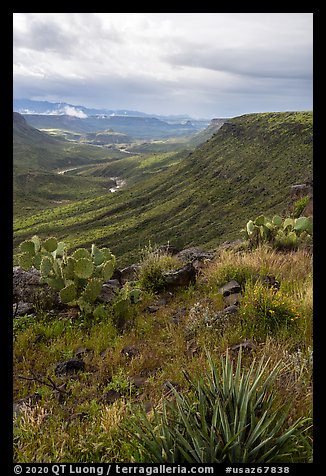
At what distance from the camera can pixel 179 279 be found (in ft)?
21.2

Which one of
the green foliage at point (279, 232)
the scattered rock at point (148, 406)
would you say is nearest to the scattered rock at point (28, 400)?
the scattered rock at point (148, 406)

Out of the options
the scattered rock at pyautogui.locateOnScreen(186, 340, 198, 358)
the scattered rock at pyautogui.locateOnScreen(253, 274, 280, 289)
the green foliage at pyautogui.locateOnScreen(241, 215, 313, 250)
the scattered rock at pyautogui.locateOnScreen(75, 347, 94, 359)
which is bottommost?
the scattered rock at pyautogui.locateOnScreen(75, 347, 94, 359)

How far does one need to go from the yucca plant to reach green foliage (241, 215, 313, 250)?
5.98m

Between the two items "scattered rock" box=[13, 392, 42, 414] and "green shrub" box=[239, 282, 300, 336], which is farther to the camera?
"green shrub" box=[239, 282, 300, 336]

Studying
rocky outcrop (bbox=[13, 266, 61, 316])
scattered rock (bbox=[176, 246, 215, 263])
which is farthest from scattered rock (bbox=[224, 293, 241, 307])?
scattered rock (bbox=[176, 246, 215, 263])

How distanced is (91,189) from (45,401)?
171653mm

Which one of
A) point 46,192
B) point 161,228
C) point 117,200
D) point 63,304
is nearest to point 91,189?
point 46,192

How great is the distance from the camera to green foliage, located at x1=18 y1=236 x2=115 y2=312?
5.50 m

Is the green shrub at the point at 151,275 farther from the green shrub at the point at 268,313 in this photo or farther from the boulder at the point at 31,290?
the green shrub at the point at 268,313

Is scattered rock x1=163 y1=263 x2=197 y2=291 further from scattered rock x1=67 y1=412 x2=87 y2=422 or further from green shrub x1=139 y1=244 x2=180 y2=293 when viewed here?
scattered rock x1=67 y1=412 x2=87 y2=422

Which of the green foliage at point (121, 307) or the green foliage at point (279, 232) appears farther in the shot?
the green foliage at point (279, 232)

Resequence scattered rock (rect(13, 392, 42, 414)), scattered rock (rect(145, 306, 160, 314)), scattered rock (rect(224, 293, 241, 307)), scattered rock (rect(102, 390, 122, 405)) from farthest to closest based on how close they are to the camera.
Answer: scattered rock (rect(145, 306, 160, 314)), scattered rock (rect(224, 293, 241, 307)), scattered rock (rect(102, 390, 122, 405)), scattered rock (rect(13, 392, 42, 414))

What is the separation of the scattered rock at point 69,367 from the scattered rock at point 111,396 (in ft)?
2.01

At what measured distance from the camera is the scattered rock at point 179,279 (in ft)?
21.1
